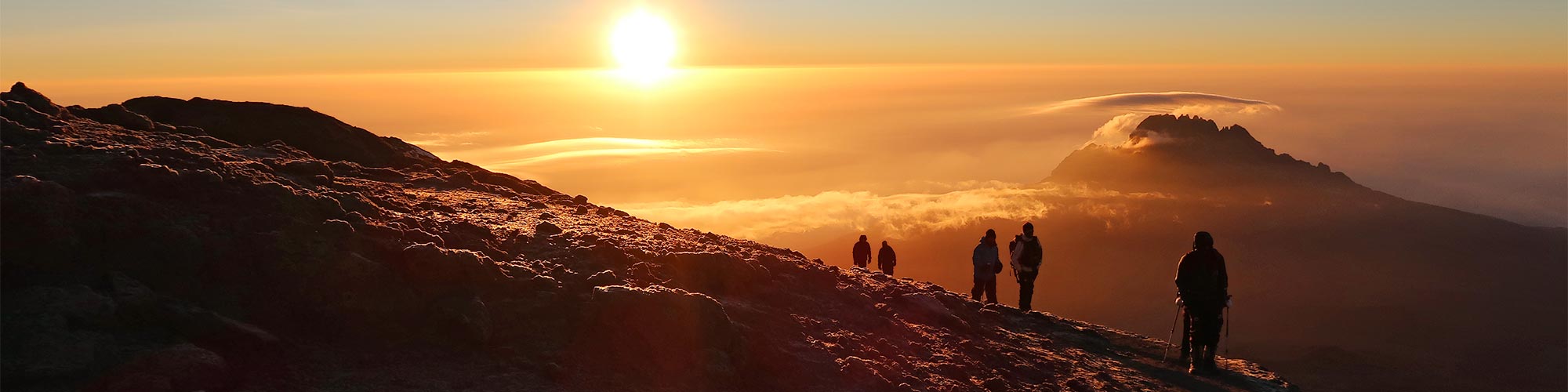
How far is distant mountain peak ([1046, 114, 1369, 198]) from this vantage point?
6875 inches

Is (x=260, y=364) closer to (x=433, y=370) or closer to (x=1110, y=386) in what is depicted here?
(x=433, y=370)

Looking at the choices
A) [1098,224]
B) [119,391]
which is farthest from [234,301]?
[1098,224]

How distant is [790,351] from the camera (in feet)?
35.7

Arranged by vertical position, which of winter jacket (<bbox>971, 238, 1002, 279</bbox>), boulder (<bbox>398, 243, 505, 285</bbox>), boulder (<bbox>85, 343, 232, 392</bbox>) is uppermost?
winter jacket (<bbox>971, 238, 1002, 279</bbox>)

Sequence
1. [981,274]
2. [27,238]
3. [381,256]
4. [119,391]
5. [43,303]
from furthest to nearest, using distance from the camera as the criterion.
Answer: [981,274] → [381,256] → [27,238] → [43,303] → [119,391]

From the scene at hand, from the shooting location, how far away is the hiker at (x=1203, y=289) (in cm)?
1368

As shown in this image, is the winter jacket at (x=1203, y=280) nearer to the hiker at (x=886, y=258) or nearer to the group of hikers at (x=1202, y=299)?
the group of hikers at (x=1202, y=299)

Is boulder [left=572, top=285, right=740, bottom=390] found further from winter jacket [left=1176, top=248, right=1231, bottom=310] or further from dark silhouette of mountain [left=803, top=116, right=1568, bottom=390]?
dark silhouette of mountain [left=803, top=116, right=1568, bottom=390]

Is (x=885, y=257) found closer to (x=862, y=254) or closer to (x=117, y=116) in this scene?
(x=862, y=254)

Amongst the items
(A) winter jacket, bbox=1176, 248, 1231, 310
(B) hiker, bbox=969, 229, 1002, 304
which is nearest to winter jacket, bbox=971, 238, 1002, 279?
(B) hiker, bbox=969, 229, 1002, 304

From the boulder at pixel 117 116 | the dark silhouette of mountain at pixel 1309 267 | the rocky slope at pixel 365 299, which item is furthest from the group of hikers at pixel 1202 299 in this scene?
the dark silhouette of mountain at pixel 1309 267

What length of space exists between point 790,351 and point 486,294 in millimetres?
3228

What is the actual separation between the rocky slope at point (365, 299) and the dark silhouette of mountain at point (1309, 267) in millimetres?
75210

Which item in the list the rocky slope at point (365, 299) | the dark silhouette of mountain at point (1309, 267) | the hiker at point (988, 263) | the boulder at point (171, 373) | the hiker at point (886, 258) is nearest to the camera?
the boulder at point (171, 373)
